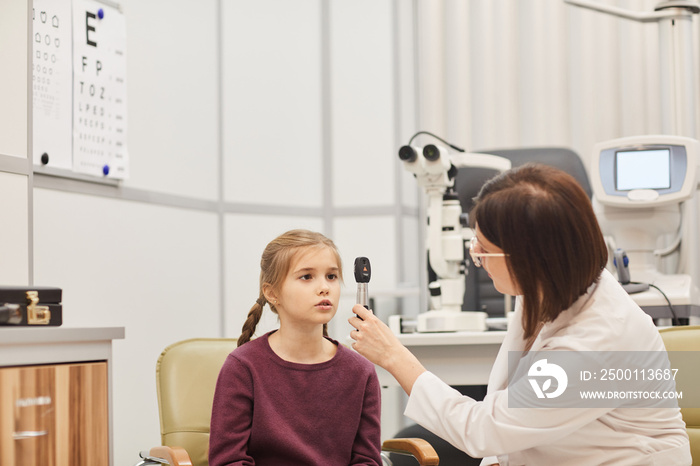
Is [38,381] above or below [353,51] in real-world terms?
below

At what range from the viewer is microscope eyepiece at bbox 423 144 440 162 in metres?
2.34

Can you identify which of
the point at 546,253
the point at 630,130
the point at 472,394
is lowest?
the point at 472,394

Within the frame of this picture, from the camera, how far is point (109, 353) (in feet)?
5.33

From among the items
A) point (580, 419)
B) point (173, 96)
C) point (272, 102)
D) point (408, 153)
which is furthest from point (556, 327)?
point (272, 102)

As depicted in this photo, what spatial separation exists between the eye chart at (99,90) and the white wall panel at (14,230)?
34 centimetres

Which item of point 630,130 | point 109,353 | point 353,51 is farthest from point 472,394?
point 109,353

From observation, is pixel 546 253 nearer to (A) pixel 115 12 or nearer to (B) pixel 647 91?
(A) pixel 115 12

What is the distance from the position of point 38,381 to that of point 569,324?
95cm

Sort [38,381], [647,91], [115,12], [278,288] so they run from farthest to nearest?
[647,91] < [115,12] < [278,288] < [38,381]

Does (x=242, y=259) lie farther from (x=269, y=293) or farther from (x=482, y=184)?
(x=269, y=293)

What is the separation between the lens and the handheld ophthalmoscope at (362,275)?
151 cm

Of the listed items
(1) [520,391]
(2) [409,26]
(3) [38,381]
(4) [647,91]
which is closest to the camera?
(1) [520,391]

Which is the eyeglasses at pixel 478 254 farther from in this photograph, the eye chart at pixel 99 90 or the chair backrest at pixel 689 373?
Answer: the eye chart at pixel 99 90

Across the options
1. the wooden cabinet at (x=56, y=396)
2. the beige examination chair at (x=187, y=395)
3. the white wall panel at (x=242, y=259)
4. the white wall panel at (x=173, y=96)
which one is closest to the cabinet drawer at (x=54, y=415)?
the wooden cabinet at (x=56, y=396)
